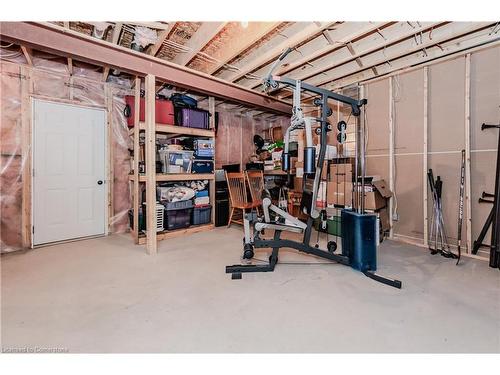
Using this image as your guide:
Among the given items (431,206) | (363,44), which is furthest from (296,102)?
(431,206)

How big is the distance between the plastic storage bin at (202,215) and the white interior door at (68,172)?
153 centimetres

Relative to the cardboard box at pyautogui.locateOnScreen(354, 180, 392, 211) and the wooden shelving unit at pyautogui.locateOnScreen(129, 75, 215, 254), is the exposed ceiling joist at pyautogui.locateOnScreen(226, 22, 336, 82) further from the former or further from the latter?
the cardboard box at pyautogui.locateOnScreen(354, 180, 392, 211)

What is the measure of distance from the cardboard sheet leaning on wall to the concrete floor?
2.28 ft

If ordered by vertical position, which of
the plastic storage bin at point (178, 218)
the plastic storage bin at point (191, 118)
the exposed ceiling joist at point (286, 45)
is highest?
the exposed ceiling joist at point (286, 45)

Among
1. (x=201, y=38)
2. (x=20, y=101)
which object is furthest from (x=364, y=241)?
(x=20, y=101)

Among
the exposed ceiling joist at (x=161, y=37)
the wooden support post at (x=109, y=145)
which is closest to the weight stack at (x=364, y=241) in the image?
the exposed ceiling joist at (x=161, y=37)

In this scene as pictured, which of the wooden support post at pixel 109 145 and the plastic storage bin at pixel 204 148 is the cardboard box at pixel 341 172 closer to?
the plastic storage bin at pixel 204 148

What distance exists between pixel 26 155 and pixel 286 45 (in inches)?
152

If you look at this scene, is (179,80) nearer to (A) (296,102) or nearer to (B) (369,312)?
(A) (296,102)

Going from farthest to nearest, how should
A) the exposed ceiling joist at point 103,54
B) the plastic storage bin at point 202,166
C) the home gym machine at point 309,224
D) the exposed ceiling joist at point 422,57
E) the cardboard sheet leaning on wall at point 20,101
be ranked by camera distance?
1. the plastic storage bin at point 202,166
2. the cardboard sheet leaning on wall at point 20,101
3. the exposed ceiling joist at point 422,57
4. the home gym machine at point 309,224
5. the exposed ceiling joist at point 103,54

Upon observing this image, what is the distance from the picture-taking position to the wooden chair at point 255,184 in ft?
15.8

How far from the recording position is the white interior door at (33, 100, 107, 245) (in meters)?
3.52

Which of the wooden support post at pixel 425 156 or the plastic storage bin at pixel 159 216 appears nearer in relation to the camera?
the wooden support post at pixel 425 156
